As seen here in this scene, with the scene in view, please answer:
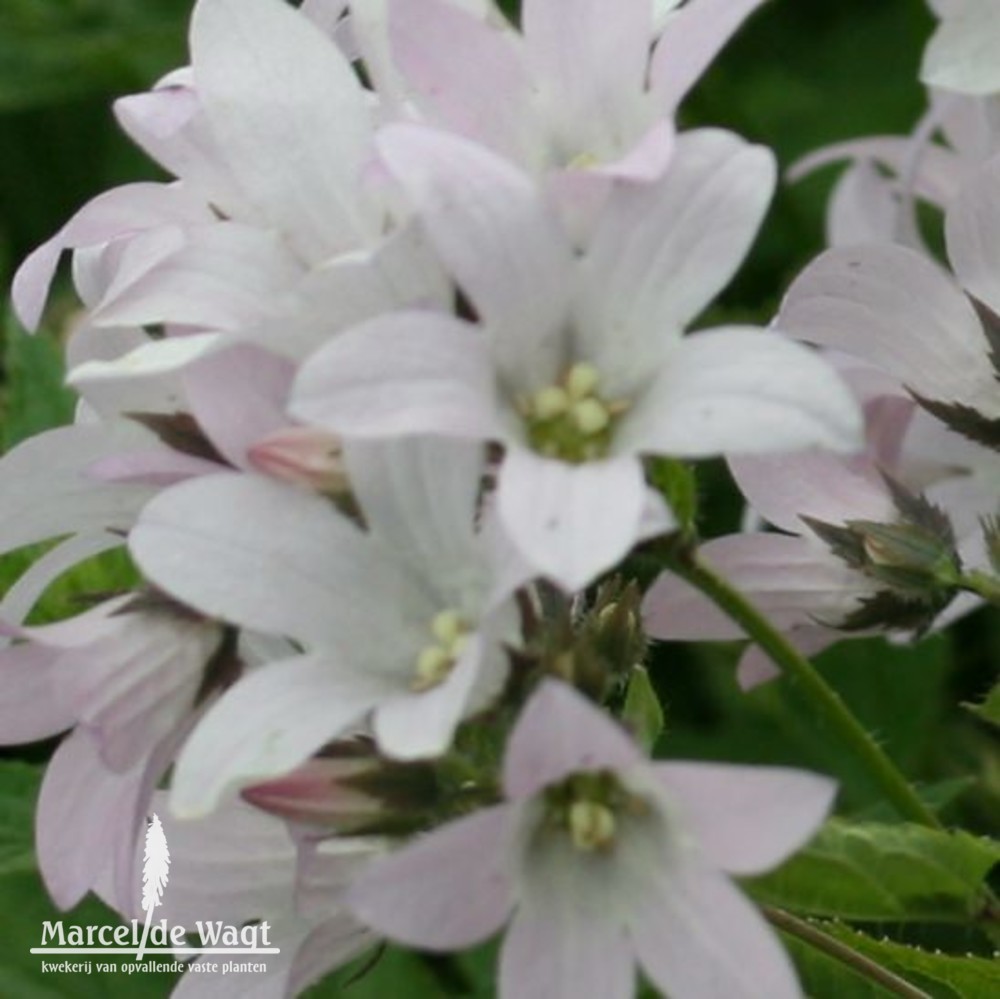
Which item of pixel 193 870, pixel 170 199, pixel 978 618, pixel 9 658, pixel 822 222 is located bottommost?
pixel 978 618

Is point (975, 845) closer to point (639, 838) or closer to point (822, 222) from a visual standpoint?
point (639, 838)

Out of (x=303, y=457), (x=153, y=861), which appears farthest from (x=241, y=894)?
(x=303, y=457)

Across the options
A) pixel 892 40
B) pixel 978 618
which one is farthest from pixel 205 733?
pixel 892 40

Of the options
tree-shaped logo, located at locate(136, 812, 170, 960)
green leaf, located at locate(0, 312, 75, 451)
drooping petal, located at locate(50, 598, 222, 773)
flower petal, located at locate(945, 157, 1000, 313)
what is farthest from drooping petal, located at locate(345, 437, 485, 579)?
green leaf, located at locate(0, 312, 75, 451)

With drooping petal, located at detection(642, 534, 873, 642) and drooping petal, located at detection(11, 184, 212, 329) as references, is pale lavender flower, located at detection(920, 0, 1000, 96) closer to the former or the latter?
drooping petal, located at detection(642, 534, 873, 642)

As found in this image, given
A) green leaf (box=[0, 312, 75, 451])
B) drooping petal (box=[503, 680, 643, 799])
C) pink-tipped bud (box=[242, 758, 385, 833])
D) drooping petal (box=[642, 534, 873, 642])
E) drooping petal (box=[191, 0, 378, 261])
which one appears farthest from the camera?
green leaf (box=[0, 312, 75, 451])
